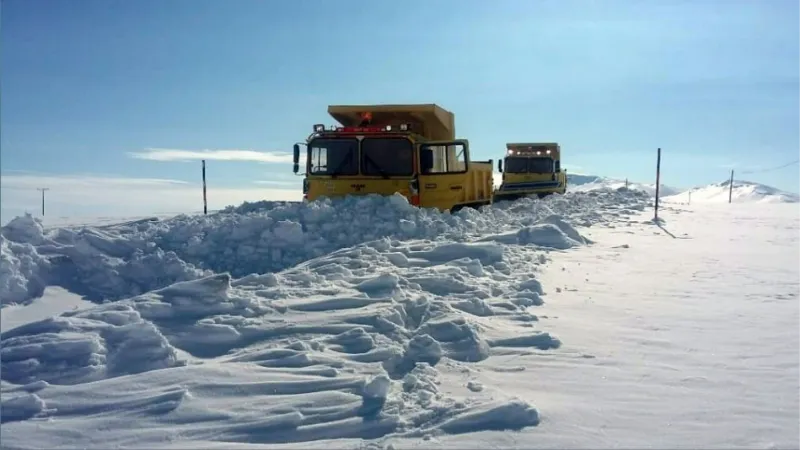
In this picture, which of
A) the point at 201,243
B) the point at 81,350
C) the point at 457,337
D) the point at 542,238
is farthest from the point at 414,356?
the point at 201,243

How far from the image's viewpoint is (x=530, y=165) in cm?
2803

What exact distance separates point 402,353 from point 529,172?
24.0 m

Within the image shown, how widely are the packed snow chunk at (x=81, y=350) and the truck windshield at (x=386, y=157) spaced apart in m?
9.15

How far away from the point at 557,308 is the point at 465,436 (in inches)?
134

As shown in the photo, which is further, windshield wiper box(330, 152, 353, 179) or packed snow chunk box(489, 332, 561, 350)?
windshield wiper box(330, 152, 353, 179)

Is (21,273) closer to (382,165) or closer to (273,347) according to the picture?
(273,347)

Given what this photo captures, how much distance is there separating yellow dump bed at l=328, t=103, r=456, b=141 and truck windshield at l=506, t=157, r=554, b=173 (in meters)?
12.5

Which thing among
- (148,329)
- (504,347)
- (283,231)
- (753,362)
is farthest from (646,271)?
(148,329)

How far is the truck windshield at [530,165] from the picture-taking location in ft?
91.9

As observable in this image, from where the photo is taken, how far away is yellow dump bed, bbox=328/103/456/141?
15.3m

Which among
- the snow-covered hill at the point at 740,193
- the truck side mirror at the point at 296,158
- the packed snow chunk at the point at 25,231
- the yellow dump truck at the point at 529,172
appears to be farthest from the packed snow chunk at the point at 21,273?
the snow-covered hill at the point at 740,193

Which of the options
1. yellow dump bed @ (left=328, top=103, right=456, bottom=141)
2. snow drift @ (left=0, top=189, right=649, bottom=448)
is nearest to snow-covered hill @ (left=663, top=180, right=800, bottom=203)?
yellow dump bed @ (left=328, top=103, right=456, bottom=141)

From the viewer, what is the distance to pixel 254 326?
17.3ft

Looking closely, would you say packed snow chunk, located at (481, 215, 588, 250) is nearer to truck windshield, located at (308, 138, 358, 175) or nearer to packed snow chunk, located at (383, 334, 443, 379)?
truck windshield, located at (308, 138, 358, 175)
